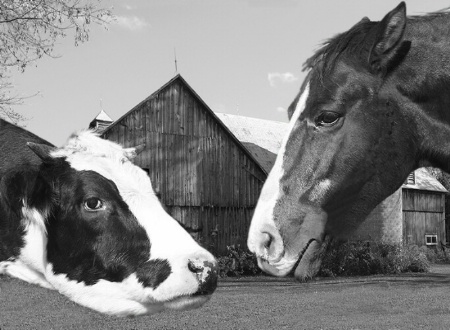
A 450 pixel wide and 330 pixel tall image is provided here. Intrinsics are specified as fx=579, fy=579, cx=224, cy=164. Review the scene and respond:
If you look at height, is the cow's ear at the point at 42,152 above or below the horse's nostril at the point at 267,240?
above

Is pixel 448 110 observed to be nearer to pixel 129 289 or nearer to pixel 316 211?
pixel 316 211

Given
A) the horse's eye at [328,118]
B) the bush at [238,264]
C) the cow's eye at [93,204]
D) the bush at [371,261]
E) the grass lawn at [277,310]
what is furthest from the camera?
the bush at [371,261]

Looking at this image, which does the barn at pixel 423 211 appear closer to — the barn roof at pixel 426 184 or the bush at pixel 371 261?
the barn roof at pixel 426 184

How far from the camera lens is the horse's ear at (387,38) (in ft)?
10.3

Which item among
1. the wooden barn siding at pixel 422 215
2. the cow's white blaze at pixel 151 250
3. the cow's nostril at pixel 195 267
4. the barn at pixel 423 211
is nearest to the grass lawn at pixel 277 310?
the cow's white blaze at pixel 151 250

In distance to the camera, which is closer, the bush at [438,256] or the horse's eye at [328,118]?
the horse's eye at [328,118]

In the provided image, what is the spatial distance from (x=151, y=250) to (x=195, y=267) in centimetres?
35

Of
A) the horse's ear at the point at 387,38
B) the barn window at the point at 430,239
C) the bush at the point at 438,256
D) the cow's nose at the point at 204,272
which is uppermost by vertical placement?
the horse's ear at the point at 387,38

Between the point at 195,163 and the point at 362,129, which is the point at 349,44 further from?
the point at 195,163

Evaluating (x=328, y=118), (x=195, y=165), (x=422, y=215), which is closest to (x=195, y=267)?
(x=328, y=118)

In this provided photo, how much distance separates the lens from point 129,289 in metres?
3.72

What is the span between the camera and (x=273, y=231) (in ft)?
9.93

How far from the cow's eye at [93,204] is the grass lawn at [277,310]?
586 cm

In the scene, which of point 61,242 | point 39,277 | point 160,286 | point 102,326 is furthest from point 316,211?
point 102,326
